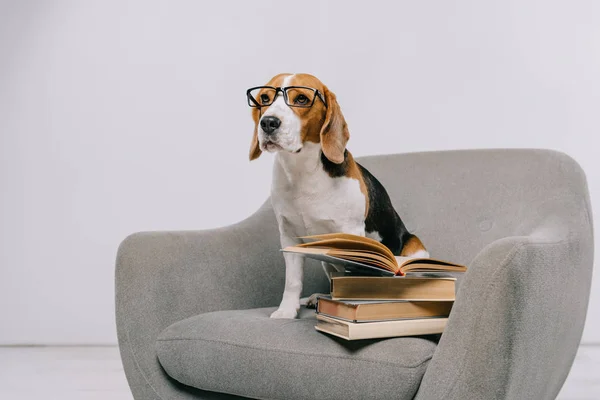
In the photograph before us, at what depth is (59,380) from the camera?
123 inches

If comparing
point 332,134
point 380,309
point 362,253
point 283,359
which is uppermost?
point 332,134

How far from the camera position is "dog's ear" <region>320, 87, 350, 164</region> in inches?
70.9

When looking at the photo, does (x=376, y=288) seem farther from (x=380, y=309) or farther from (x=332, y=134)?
(x=332, y=134)

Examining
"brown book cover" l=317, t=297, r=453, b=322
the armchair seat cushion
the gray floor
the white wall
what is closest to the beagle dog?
the armchair seat cushion

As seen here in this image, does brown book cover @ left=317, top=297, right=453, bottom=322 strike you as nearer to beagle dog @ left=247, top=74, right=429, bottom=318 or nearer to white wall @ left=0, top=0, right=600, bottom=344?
beagle dog @ left=247, top=74, right=429, bottom=318

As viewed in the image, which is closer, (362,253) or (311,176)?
(362,253)

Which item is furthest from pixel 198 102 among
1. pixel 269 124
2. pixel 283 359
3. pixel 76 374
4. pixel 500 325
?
pixel 500 325

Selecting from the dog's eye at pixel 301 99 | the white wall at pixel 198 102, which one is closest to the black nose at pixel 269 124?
the dog's eye at pixel 301 99

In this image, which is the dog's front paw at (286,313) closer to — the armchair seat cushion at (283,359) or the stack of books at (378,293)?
the armchair seat cushion at (283,359)

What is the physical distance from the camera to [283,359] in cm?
151

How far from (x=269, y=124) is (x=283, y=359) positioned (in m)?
0.59

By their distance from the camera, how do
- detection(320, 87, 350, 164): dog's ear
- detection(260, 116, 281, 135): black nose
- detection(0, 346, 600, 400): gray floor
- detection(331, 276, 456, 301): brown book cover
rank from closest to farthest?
detection(331, 276, 456, 301): brown book cover, detection(260, 116, 281, 135): black nose, detection(320, 87, 350, 164): dog's ear, detection(0, 346, 600, 400): gray floor

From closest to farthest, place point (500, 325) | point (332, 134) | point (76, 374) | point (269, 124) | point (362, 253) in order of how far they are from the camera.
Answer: point (500, 325) < point (362, 253) < point (269, 124) < point (332, 134) < point (76, 374)

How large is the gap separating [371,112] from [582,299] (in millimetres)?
2129
